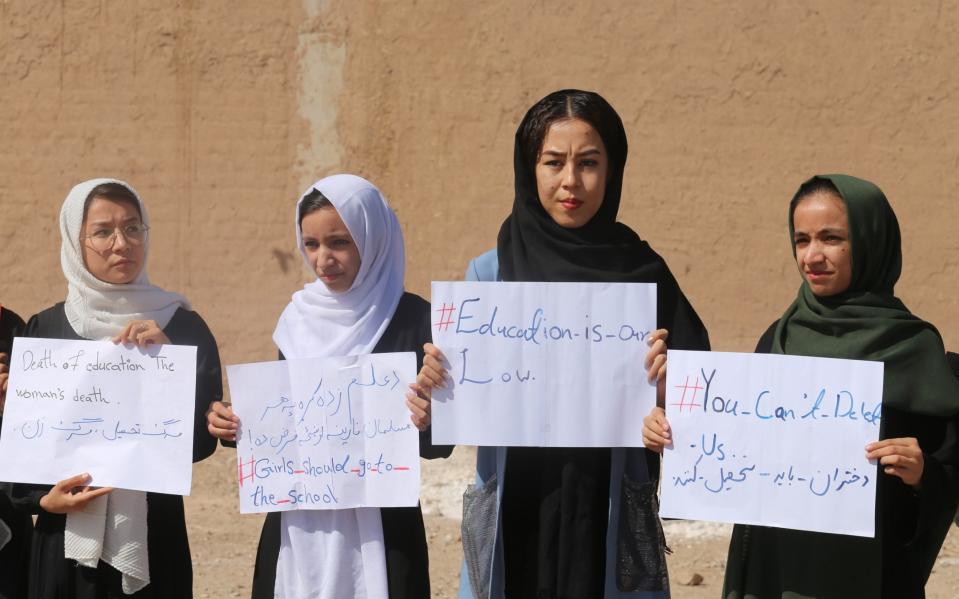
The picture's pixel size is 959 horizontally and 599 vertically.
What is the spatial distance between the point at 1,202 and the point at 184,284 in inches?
47.5

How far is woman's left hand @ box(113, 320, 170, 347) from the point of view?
3.03 meters

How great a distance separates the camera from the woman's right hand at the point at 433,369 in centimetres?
287

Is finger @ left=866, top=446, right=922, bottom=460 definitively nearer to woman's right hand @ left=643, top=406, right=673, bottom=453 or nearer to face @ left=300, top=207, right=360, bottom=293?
woman's right hand @ left=643, top=406, right=673, bottom=453

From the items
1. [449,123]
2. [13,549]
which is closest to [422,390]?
[13,549]

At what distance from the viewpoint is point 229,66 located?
24.7 ft

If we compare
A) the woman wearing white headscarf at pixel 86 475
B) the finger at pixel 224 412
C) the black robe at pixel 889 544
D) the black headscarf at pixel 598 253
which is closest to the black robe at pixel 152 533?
the woman wearing white headscarf at pixel 86 475

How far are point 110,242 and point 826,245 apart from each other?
67.6 inches

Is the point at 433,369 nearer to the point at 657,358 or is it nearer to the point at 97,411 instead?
the point at 657,358

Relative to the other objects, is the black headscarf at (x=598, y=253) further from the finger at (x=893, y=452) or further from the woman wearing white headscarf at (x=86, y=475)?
the woman wearing white headscarf at (x=86, y=475)

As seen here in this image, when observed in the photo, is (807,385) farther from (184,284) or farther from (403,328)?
(184,284)

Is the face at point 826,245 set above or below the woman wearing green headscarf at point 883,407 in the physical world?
above

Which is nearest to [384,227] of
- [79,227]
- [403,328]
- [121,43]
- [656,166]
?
[403,328]

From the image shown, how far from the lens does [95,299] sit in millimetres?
3115

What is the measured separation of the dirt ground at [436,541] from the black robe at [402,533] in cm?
271
